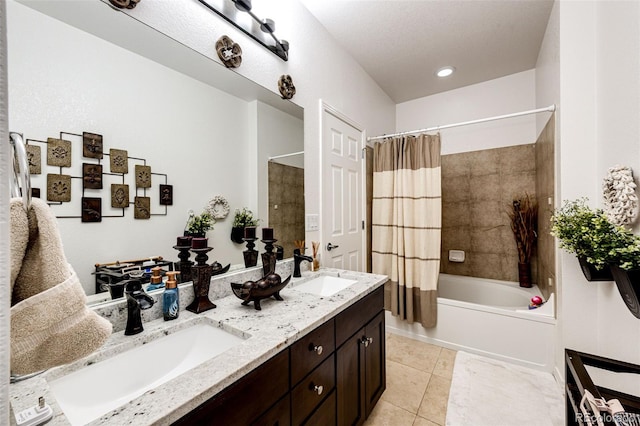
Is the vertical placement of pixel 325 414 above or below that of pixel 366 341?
below

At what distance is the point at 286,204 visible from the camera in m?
1.70

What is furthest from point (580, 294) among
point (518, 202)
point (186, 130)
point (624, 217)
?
point (186, 130)

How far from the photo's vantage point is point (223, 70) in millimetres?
1309

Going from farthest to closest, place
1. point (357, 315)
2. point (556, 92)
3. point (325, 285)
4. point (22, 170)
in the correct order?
1. point (556, 92)
2. point (325, 285)
3. point (357, 315)
4. point (22, 170)

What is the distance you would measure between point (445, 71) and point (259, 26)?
210 centimetres

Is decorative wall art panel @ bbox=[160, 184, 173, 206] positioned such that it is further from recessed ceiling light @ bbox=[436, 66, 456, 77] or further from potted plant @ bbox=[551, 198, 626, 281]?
recessed ceiling light @ bbox=[436, 66, 456, 77]

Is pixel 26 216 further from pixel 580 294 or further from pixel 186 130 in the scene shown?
pixel 580 294

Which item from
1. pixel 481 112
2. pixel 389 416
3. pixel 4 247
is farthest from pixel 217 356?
pixel 481 112

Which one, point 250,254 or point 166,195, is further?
point 250,254

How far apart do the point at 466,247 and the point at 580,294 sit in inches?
56.6

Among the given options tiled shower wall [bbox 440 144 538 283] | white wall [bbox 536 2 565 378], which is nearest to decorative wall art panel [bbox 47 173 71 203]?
white wall [bbox 536 2 565 378]

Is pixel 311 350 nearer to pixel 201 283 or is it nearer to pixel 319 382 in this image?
pixel 319 382

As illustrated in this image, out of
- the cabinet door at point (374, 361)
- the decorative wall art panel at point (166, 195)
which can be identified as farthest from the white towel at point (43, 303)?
the cabinet door at point (374, 361)

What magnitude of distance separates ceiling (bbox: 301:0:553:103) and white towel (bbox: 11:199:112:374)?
2151 mm
